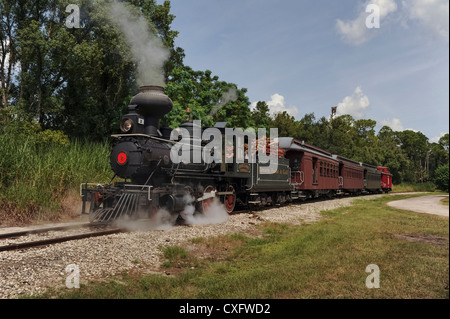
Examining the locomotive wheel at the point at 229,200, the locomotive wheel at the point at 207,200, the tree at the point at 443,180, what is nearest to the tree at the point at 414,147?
the locomotive wheel at the point at 229,200

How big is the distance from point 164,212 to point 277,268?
15.4 ft

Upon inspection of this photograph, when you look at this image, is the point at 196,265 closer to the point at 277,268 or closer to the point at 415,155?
the point at 277,268

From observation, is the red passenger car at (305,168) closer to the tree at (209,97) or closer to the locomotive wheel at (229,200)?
the locomotive wheel at (229,200)

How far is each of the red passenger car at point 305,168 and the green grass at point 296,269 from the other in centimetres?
964

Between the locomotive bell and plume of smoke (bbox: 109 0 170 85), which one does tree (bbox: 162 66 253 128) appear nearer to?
plume of smoke (bbox: 109 0 170 85)

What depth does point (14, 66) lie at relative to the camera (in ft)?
74.7

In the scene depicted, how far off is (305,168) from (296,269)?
42.4 ft

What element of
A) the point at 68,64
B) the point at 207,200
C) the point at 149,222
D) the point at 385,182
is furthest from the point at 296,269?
the point at 385,182

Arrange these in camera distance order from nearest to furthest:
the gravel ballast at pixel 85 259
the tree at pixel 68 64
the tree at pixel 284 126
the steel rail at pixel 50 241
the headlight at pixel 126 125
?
the gravel ballast at pixel 85 259, the steel rail at pixel 50 241, the headlight at pixel 126 125, the tree at pixel 68 64, the tree at pixel 284 126

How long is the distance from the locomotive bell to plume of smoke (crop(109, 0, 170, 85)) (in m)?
5.33

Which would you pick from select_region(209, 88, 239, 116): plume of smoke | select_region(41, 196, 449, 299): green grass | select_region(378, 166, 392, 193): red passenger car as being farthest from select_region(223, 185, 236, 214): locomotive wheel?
select_region(378, 166, 392, 193): red passenger car

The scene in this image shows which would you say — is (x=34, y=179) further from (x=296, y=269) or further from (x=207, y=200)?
(x=296, y=269)

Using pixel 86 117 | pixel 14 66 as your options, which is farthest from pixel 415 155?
pixel 14 66

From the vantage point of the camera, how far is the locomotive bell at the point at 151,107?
9828 millimetres
